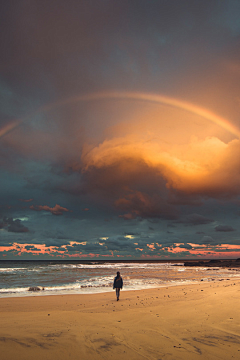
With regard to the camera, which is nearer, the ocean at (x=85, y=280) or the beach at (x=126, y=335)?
the beach at (x=126, y=335)

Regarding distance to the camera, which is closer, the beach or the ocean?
the beach

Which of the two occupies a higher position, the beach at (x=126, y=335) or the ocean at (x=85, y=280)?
the beach at (x=126, y=335)

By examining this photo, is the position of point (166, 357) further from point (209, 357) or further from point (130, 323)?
point (130, 323)

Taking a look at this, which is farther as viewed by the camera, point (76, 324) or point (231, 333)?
point (76, 324)

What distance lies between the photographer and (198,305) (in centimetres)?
1439

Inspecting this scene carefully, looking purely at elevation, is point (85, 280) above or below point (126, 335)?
below

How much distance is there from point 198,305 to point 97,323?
7.00 metres

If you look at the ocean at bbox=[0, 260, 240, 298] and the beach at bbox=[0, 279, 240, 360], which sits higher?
the beach at bbox=[0, 279, 240, 360]

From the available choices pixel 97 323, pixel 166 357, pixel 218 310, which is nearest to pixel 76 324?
pixel 97 323

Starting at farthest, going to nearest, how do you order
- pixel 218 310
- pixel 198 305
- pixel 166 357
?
pixel 198 305 < pixel 218 310 < pixel 166 357

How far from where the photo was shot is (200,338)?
8.18 meters

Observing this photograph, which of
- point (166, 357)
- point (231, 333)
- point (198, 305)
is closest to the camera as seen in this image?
point (166, 357)

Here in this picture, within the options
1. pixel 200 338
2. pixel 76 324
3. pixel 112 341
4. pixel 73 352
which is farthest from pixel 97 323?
pixel 200 338

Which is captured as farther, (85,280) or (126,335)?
(85,280)
